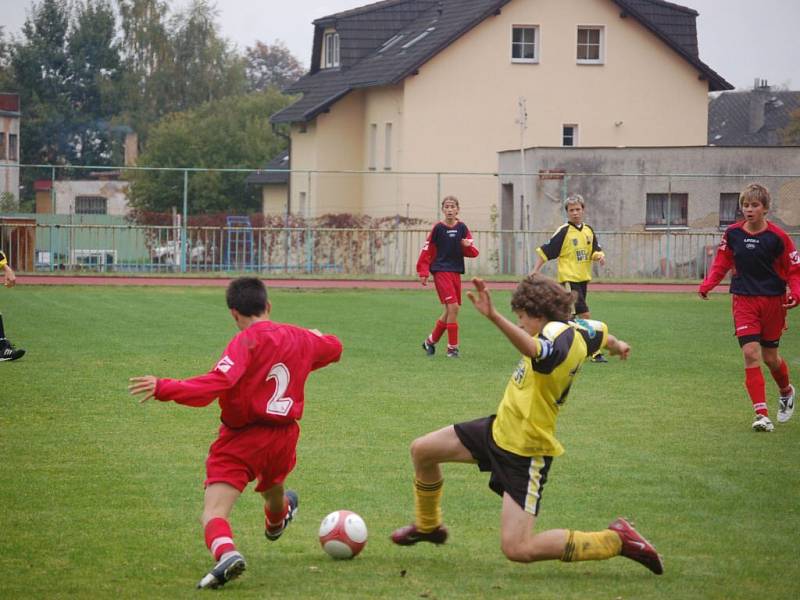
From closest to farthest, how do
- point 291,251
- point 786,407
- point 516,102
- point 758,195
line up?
point 758,195, point 786,407, point 291,251, point 516,102

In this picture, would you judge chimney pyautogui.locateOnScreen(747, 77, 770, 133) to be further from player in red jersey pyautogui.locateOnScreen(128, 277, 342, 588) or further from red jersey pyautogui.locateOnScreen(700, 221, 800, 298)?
player in red jersey pyautogui.locateOnScreen(128, 277, 342, 588)

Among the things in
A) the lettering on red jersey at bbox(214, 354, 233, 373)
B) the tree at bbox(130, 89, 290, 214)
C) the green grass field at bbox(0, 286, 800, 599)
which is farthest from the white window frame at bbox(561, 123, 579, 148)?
the lettering on red jersey at bbox(214, 354, 233, 373)

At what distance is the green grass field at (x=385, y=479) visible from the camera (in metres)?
5.91

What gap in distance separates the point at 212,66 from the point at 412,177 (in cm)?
3540

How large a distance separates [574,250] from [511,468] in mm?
9760

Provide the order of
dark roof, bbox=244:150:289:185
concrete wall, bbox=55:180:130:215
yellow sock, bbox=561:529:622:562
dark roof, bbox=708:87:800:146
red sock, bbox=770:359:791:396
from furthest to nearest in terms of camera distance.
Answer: dark roof, bbox=708:87:800:146 < concrete wall, bbox=55:180:130:215 < dark roof, bbox=244:150:289:185 < red sock, bbox=770:359:791:396 < yellow sock, bbox=561:529:622:562

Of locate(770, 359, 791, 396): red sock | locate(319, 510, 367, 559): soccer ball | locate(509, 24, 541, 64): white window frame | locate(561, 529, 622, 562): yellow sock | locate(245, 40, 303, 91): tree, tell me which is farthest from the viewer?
locate(245, 40, 303, 91): tree

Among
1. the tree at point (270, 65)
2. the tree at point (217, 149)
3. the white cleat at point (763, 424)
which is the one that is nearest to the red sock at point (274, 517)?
the white cleat at point (763, 424)

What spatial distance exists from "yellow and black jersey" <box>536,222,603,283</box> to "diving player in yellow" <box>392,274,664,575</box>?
30.6 feet

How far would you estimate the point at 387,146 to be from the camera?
40.9 meters

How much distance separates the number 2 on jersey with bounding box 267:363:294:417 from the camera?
593cm

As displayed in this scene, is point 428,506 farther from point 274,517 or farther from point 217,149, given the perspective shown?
point 217,149

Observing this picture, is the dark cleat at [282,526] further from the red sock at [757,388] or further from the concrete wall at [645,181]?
the concrete wall at [645,181]

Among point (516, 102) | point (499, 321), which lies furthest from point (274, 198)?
point (499, 321)
